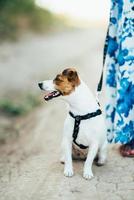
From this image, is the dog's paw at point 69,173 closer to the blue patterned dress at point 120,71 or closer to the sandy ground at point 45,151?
the sandy ground at point 45,151

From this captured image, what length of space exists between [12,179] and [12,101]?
521cm

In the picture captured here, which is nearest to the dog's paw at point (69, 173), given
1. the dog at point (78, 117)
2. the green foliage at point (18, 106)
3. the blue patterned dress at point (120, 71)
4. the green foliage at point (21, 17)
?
the dog at point (78, 117)

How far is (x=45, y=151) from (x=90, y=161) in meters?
1.68

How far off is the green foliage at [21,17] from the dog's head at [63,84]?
35.2ft

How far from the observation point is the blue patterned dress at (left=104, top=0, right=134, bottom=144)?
5.77 metres

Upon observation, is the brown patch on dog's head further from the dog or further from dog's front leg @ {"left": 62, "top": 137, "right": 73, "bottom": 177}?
dog's front leg @ {"left": 62, "top": 137, "right": 73, "bottom": 177}

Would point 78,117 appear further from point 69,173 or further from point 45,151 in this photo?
point 45,151

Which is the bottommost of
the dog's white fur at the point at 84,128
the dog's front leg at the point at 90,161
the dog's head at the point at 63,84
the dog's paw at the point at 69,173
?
the dog's paw at the point at 69,173

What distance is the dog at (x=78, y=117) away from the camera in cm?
527

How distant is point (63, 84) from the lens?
5258mm

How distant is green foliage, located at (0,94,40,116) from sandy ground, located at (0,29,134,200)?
0.85ft

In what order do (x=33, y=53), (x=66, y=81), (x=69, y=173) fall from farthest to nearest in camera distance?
(x=33, y=53) < (x=69, y=173) < (x=66, y=81)

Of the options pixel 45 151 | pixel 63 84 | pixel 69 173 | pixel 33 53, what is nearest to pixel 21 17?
pixel 33 53

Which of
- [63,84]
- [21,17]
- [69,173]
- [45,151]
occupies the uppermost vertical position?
[21,17]
